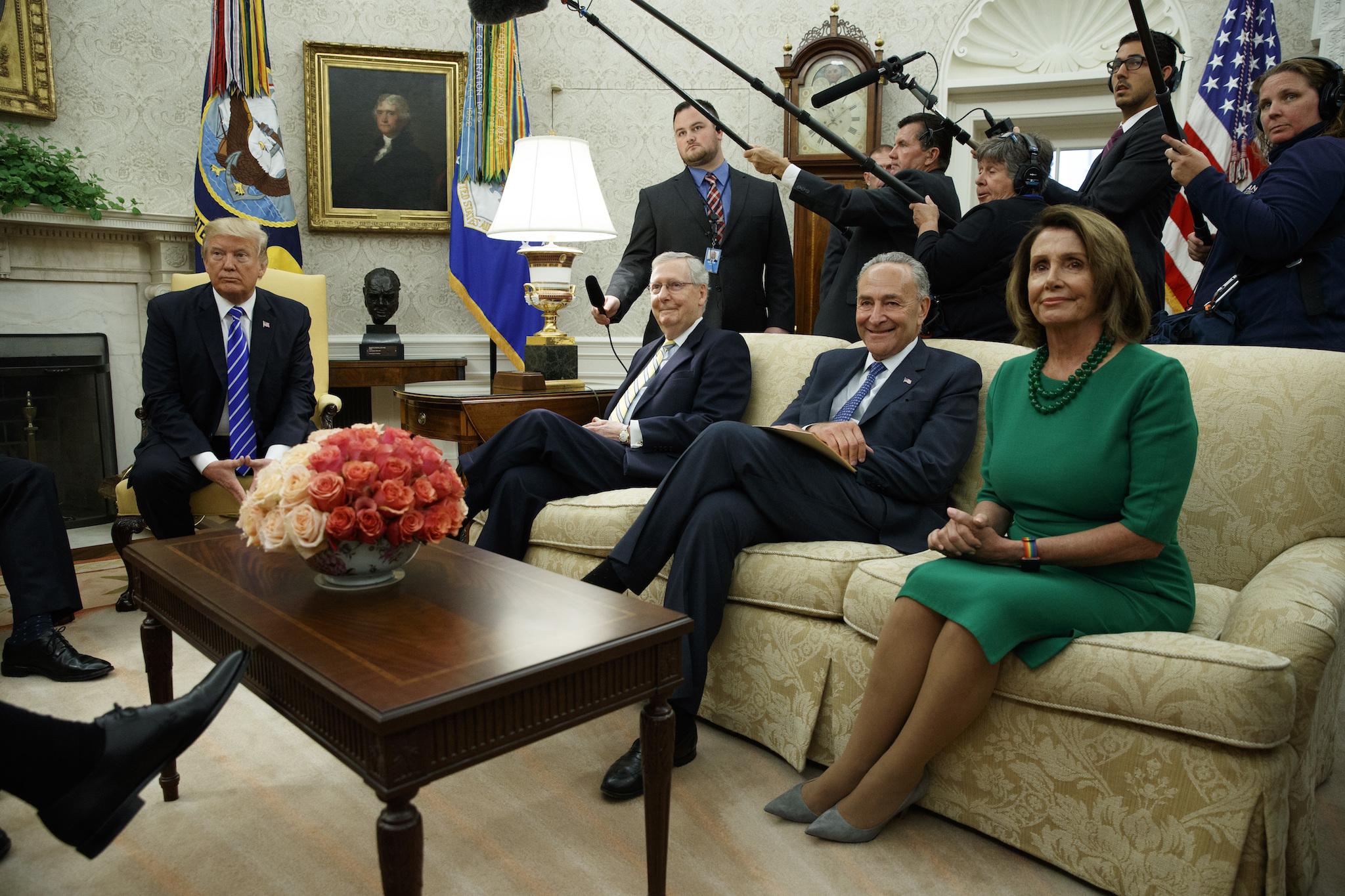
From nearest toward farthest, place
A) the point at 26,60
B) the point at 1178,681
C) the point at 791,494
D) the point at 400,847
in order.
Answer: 1. the point at 400,847
2. the point at 1178,681
3. the point at 791,494
4. the point at 26,60

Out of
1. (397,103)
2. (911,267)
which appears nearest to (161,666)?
(911,267)

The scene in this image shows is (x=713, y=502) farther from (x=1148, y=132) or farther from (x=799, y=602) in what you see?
(x=1148, y=132)

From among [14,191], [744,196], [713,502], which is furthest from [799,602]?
[14,191]

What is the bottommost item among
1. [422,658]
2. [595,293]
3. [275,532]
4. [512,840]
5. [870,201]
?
[512,840]

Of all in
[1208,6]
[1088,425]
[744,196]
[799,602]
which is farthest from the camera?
[1208,6]

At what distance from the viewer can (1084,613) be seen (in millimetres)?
1576

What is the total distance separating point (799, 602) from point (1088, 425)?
692mm

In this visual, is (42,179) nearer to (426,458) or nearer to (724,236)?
(724,236)

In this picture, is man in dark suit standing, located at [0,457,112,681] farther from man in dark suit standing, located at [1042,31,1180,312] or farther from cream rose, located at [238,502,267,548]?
man in dark suit standing, located at [1042,31,1180,312]

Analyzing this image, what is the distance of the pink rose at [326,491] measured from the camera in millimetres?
1487

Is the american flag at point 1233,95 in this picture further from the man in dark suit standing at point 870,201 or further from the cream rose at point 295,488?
the cream rose at point 295,488

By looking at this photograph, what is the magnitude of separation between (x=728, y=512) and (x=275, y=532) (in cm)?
96

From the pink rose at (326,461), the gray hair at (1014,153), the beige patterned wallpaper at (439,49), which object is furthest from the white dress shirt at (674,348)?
the beige patterned wallpaper at (439,49)

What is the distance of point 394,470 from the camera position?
1.55 m
